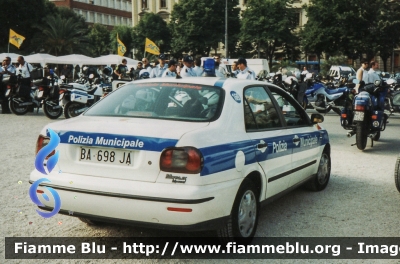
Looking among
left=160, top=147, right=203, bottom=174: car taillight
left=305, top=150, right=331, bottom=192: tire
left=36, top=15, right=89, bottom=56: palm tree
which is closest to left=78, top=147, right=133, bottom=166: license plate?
left=160, top=147, right=203, bottom=174: car taillight

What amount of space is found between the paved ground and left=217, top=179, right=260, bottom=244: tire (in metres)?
0.36

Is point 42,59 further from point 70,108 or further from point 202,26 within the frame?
point 202,26

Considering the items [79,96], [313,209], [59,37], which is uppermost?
[59,37]

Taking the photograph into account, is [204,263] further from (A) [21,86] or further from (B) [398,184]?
(A) [21,86]

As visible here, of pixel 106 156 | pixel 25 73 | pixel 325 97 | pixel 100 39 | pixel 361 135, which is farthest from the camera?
pixel 100 39

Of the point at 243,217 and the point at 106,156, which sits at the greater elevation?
the point at 106,156

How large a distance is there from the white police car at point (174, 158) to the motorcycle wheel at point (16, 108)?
1287 cm

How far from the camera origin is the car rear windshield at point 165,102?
4531 millimetres

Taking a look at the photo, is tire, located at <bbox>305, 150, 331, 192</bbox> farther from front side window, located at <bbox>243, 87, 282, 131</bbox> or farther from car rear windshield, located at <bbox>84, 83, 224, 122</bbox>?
car rear windshield, located at <bbox>84, 83, 224, 122</bbox>

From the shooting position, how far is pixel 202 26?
64.6 meters

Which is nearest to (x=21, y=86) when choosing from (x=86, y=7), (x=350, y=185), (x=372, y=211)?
(x=350, y=185)

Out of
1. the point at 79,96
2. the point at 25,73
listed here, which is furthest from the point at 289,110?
the point at 25,73

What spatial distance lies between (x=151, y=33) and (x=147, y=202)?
72.7 metres

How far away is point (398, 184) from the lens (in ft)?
20.9
